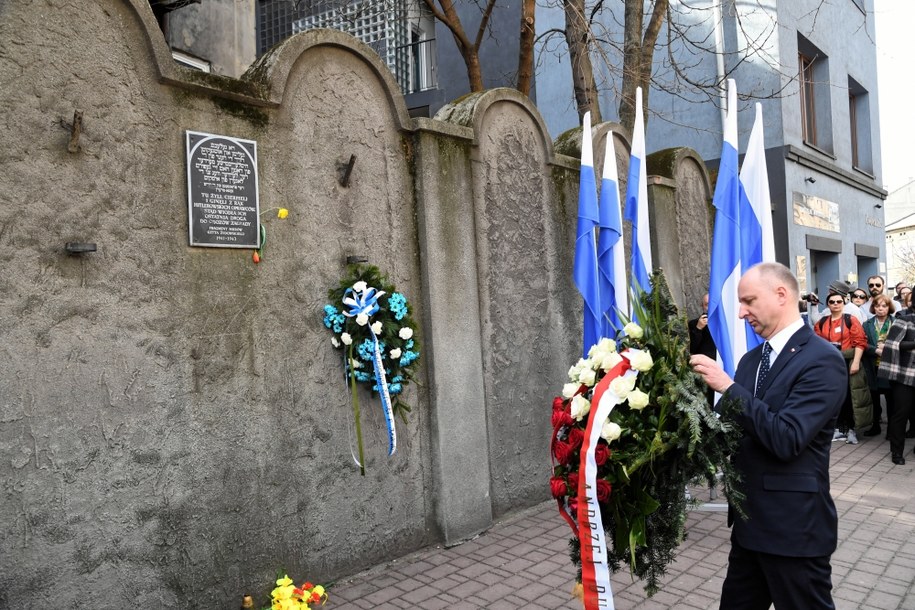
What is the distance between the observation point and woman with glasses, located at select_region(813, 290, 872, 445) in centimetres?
932

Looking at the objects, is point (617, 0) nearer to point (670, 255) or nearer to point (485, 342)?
point (670, 255)

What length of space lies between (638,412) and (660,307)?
0.53 metres

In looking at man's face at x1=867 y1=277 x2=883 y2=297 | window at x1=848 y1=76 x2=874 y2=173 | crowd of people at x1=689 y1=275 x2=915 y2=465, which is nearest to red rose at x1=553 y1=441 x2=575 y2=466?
crowd of people at x1=689 y1=275 x2=915 y2=465

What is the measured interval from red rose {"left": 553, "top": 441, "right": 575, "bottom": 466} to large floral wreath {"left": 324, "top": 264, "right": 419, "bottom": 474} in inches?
76.4

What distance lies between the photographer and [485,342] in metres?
6.34

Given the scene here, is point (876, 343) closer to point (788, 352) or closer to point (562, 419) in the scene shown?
point (788, 352)

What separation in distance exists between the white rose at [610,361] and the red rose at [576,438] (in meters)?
0.30

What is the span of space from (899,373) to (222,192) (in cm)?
787

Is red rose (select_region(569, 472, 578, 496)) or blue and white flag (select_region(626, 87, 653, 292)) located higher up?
blue and white flag (select_region(626, 87, 653, 292))

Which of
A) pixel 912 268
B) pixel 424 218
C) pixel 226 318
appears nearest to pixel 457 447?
pixel 424 218

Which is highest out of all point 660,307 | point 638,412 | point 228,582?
point 660,307

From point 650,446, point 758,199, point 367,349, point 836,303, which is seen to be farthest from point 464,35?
point 650,446

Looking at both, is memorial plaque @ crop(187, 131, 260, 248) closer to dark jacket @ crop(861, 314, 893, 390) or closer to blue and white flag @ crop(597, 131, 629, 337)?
blue and white flag @ crop(597, 131, 629, 337)

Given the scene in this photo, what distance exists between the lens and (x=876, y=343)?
957 cm
